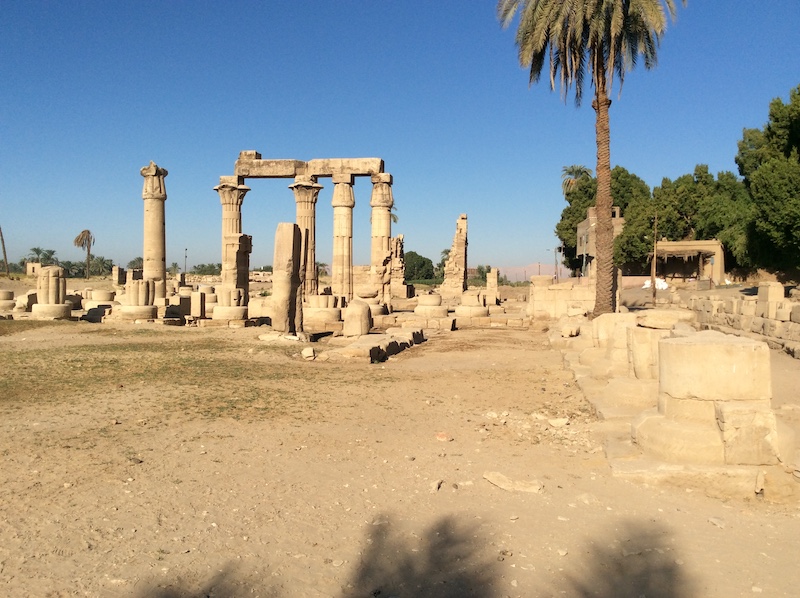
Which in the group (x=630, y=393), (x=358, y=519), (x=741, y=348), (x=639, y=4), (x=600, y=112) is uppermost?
(x=639, y=4)

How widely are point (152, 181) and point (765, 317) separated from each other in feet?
67.8

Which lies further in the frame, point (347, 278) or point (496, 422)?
point (347, 278)

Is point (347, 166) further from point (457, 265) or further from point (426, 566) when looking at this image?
point (426, 566)

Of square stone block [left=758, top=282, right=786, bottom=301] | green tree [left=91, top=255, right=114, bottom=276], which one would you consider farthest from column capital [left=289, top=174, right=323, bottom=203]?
green tree [left=91, top=255, right=114, bottom=276]

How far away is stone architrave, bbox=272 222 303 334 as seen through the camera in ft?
50.6

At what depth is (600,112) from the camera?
Result: 1764 cm

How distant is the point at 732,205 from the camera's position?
135ft

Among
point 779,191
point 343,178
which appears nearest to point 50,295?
point 343,178

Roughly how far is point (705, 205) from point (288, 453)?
4683cm

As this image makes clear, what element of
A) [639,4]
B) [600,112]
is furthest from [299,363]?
[639,4]

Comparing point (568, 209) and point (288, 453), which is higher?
point (568, 209)

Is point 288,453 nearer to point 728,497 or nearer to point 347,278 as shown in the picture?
point 728,497

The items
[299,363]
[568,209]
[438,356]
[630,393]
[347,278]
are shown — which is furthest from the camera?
[568,209]

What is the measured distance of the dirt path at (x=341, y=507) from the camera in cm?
337
